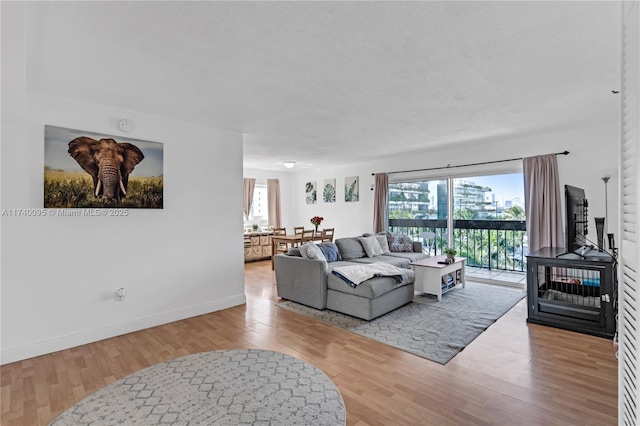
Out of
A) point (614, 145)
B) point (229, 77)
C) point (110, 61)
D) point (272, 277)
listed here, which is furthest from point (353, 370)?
point (614, 145)

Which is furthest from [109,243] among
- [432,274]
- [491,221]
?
[491,221]

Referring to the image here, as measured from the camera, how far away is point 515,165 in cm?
513

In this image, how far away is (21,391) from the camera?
2322mm

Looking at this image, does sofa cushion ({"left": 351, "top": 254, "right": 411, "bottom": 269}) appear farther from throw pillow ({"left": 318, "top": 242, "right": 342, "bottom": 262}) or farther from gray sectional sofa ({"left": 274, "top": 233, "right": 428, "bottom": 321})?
throw pillow ({"left": 318, "top": 242, "right": 342, "bottom": 262})

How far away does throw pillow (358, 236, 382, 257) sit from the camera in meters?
5.54

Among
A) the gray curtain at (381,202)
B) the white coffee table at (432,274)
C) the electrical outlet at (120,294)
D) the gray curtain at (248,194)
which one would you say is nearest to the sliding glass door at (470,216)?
the gray curtain at (381,202)

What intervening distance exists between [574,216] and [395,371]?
2.60 m

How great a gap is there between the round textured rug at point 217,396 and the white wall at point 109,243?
3.76ft

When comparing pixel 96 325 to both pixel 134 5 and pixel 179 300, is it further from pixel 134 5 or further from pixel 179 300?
pixel 134 5

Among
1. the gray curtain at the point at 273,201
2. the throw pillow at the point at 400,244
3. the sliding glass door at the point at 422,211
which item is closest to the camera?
the throw pillow at the point at 400,244

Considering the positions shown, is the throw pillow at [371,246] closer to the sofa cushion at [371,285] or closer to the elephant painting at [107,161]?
the sofa cushion at [371,285]

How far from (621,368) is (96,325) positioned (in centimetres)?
407

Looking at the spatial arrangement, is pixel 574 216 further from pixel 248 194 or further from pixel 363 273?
pixel 248 194

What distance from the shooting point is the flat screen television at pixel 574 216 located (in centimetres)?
323
